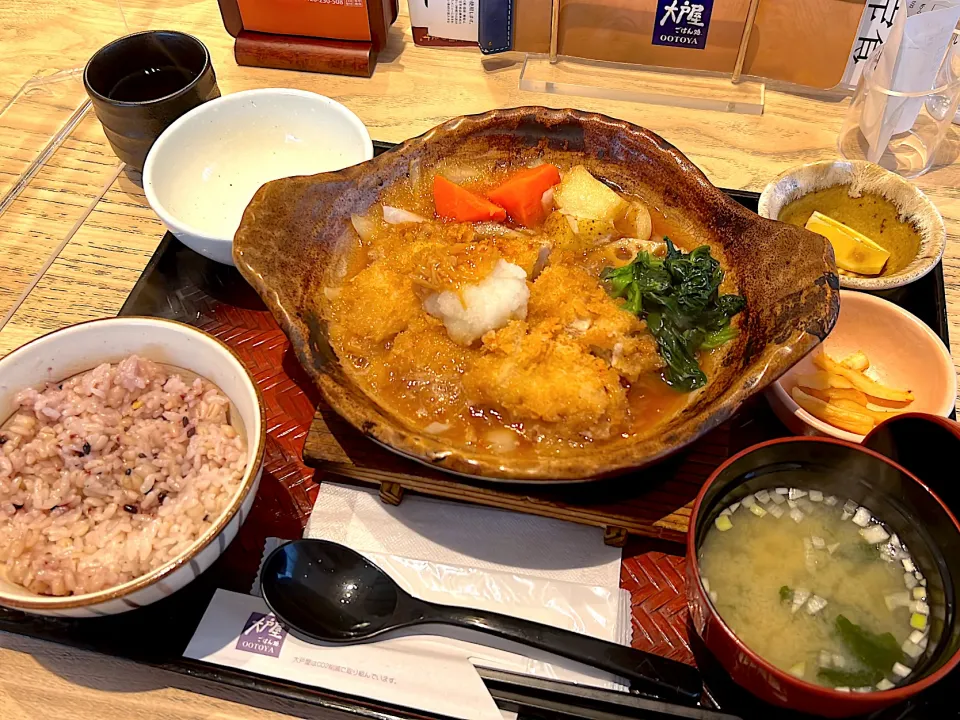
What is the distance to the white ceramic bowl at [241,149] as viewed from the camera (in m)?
2.71

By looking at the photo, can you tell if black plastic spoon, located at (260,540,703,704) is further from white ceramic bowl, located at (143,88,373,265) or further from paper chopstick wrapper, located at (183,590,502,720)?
white ceramic bowl, located at (143,88,373,265)

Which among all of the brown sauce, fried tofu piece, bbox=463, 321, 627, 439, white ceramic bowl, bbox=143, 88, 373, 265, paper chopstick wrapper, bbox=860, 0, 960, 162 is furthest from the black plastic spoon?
paper chopstick wrapper, bbox=860, 0, 960, 162

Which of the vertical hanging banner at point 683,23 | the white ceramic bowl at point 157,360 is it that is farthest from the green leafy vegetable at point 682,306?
the vertical hanging banner at point 683,23

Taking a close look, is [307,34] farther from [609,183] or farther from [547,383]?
[547,383]

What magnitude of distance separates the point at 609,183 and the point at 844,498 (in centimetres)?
131

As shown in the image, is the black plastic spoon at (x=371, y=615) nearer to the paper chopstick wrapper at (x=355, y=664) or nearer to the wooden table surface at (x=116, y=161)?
the paper chopstick wrapper at (x=355, y=664)

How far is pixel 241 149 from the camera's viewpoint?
292cm

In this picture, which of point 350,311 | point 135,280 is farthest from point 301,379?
point 135,280

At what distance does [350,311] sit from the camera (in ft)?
7.11

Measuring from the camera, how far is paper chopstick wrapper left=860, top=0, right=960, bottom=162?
269cm

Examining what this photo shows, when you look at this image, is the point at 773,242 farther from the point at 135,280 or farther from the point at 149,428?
the point at 135,280

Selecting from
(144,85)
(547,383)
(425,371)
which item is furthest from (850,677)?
(144,85)

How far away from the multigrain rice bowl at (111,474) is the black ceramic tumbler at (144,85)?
4.11 feet

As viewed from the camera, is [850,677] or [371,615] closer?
[850,677]
